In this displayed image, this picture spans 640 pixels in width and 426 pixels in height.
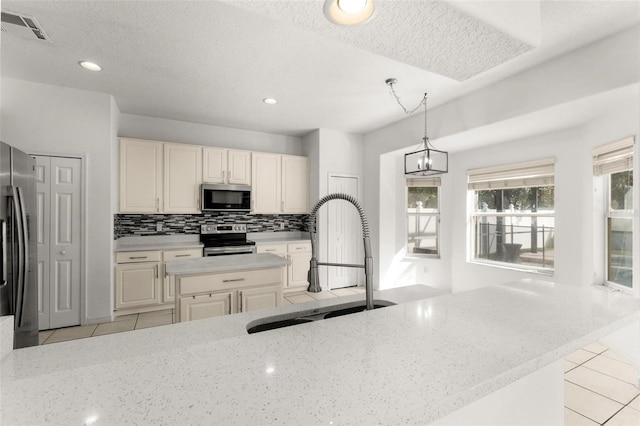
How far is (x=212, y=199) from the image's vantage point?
14.5 feet

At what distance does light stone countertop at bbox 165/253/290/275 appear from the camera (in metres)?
2.22

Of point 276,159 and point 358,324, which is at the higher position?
point 276,159

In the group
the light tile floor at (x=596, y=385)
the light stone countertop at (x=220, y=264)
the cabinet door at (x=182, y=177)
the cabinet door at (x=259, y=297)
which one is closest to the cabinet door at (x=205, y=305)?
the cabinet door at (x=259, y=297)

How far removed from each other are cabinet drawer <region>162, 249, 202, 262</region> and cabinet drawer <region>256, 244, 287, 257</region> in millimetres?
857

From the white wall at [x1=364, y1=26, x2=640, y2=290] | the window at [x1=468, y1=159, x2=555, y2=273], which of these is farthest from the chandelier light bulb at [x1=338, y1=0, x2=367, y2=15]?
the window at [x1=468, y1=159, x2=555, y2=273]

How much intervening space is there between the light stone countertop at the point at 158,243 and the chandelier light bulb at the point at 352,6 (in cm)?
361

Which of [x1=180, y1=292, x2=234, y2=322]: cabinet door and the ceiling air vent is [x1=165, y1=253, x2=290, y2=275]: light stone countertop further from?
the ceiling air vent

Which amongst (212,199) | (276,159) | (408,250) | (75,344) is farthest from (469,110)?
(75,344)

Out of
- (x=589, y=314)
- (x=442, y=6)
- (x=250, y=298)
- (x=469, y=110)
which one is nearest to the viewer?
(x=589, y=314)

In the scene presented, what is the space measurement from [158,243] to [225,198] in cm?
113

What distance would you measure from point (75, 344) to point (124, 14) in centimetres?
225

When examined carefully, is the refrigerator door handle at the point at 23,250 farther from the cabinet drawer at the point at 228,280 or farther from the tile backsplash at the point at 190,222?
the tile backsplash at the point at 190,222

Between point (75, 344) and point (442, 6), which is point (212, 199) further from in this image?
point (442, 6)

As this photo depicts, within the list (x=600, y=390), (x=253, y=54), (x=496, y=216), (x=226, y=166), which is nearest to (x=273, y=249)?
(x=226, y=166)
